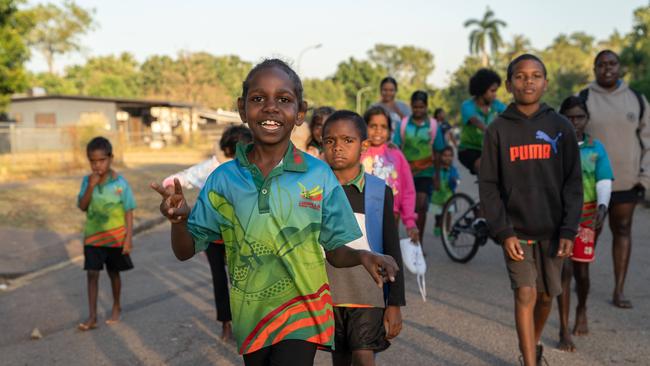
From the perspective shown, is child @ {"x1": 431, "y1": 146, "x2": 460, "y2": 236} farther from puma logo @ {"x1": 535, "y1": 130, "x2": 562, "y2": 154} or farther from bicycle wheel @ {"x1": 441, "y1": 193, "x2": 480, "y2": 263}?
puma logo @ {"x1": 535, "y1": 130, "x2": 562, "y2": 154}

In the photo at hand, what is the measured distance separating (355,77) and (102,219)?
97537mm

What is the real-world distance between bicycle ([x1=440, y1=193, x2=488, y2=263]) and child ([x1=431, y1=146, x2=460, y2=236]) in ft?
1.06

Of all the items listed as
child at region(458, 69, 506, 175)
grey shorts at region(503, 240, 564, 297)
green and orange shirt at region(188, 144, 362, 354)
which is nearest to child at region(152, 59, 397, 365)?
green and orange shirt at region(188, 144, 362, 354)

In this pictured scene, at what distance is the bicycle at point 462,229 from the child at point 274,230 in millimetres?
5633

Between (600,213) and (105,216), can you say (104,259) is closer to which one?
(105,216)

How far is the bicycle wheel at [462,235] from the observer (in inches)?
326

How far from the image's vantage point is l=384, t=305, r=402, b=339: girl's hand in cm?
351

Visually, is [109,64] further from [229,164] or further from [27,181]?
[229,164]

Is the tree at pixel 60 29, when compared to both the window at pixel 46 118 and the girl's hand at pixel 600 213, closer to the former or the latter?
the window at pixel 46 118

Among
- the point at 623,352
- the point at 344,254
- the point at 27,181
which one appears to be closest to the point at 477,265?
the point at 623,352

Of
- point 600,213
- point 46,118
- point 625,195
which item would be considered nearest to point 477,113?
point 625,195

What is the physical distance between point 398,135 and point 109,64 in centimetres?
8608

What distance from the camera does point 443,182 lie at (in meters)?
9.62

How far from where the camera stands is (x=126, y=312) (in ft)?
20.8
